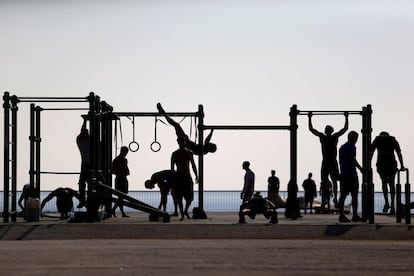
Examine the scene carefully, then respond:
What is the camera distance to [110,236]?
19.8 meters

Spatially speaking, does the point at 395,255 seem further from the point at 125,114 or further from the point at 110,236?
the point at 125,114

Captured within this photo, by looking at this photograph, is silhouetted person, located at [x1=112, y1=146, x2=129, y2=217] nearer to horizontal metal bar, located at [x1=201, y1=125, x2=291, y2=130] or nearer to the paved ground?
horizontal metal bar, located at [x1=201, y1=125, x2=291, y2=130]

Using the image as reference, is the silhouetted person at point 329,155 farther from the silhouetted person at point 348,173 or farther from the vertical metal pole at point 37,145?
the vertical metal pole at point 37,145

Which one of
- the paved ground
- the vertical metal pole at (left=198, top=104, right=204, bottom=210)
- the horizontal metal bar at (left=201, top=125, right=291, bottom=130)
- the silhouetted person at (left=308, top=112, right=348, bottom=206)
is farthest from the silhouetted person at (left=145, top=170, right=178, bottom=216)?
the paved ground

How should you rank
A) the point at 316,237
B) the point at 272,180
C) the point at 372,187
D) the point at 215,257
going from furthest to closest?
the point at 272,180
the point at 372,187
the point at 316,237
the point at 215,257

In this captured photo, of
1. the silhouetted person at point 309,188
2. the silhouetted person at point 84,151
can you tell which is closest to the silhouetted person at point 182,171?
the silhouetted person at point 84,151

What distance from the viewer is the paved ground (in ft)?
45.5

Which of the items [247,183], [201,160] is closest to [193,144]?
[201,160]

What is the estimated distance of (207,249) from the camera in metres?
16.9

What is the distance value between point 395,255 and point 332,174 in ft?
29.6

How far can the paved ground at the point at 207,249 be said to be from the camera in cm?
1388

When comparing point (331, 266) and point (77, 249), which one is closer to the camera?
point (331, 266)

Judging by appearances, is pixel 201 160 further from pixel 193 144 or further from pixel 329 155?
pixel 329 155

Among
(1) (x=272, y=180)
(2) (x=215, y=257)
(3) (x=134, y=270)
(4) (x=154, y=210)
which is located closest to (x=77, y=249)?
(2) (x=215, y=257)
